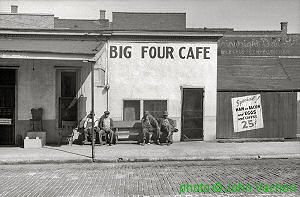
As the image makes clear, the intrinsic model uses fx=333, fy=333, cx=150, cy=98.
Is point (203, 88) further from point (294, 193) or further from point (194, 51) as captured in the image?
point (294, 193)

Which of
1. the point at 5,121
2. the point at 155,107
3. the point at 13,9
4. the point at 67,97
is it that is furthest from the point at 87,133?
the point at 13,9

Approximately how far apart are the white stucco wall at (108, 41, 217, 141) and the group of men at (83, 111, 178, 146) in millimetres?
875

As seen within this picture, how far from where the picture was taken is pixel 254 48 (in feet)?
87.4

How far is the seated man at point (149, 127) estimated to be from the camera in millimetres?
14000

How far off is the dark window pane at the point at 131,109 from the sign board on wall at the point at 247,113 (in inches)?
173

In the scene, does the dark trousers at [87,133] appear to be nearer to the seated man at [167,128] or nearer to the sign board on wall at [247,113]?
the seated man at [167,128]

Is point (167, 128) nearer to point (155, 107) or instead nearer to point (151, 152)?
point (155, 107)

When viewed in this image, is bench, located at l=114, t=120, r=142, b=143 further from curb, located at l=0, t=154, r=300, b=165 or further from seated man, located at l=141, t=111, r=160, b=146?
curb, located at l=0, t=154, r=300, b=165

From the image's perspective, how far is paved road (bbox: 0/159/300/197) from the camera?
762cm

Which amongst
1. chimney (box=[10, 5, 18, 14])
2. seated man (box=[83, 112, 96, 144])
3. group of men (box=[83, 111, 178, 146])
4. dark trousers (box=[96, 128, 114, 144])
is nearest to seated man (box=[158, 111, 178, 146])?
group of men (box=[83, 111, 178, 146])

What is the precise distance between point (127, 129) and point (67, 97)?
300 centimetres

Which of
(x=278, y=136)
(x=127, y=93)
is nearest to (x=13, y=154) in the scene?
(x=127, y=93)

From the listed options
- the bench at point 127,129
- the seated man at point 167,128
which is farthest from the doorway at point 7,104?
the seated man at point 167,128

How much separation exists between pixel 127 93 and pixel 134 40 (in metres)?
2.39
